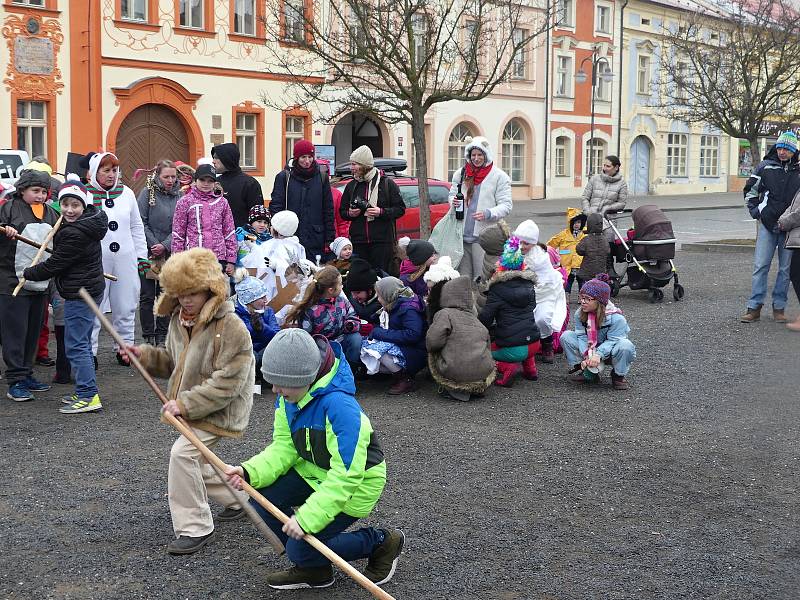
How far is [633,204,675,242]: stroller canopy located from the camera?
534 inches

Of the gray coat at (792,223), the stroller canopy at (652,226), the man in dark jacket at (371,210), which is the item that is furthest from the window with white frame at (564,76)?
the man in dark jacket at (371,210)

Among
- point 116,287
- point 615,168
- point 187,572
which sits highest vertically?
point 615,168

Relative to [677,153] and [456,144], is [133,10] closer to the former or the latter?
[456,144]

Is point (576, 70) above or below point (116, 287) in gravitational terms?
above

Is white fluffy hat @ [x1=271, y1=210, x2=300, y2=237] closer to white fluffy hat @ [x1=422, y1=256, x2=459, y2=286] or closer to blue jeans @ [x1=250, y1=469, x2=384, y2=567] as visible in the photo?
white fluffy hat @ [x1=422, y1=256, x2=459, y2=286]

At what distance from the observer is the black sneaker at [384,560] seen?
182 inches

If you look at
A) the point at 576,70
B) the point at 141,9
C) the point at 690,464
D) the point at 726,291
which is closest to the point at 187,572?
the point at 690,464

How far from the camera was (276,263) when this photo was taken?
30.6ft

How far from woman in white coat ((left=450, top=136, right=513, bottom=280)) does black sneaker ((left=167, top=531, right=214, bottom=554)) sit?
19.4 feet

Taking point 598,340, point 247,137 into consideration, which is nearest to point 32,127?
point 247,137

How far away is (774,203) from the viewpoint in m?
11.5

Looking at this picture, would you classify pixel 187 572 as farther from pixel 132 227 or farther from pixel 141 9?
pixel 141 9

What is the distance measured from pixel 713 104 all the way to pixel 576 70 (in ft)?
78.9

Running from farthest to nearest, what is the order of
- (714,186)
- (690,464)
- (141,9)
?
(714,186) < (141,9) < (690,464)
